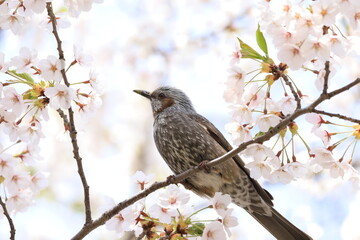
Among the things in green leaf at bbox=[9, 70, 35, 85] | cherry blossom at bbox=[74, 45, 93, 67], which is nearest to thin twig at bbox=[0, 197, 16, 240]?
green leaf at bbox=[9, 70, 35, 85]

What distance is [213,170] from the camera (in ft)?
11.4

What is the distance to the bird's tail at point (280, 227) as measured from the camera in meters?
3.35

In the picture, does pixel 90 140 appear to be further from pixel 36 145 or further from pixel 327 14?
pixel 327 14

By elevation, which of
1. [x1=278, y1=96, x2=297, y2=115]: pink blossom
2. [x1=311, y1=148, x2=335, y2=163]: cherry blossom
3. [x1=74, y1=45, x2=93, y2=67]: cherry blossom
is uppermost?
[x1=74, y1=45, x2=93, y2=67]: cherry blossom

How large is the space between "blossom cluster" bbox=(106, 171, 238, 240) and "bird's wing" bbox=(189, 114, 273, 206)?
3.88 feet

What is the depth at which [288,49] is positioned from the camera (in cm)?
191

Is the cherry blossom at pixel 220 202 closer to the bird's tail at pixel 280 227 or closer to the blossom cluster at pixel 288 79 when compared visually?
the blossom cluster at pixel 288 79

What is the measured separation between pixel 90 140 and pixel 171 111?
3710 millimetres

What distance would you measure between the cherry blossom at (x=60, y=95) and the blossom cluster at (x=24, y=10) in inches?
11.4

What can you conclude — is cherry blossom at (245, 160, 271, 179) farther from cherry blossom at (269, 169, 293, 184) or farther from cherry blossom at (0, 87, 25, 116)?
cherry blossom at (0, 87, 25, 116)

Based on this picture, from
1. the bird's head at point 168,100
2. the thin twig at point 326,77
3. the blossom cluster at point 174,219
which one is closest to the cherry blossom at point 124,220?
the blossom cluster at point 174,219

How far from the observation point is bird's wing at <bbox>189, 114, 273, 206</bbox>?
11.7ft

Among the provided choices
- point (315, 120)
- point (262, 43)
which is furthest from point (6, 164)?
point (315, 120)

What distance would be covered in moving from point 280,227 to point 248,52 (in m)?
1.65
